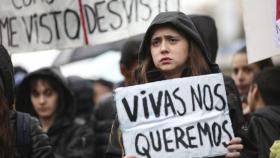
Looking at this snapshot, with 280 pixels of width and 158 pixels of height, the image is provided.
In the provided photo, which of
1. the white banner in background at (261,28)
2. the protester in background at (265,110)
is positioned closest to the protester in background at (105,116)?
the protester in background at (265,110)

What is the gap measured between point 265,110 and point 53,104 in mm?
2052

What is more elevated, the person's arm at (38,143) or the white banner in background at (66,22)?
the white banner in background at (66,22)

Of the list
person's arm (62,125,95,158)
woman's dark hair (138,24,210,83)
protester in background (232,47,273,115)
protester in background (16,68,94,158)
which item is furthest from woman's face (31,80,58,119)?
woman's dark hair (138,24,210,83)

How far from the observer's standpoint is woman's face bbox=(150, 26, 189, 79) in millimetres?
5246

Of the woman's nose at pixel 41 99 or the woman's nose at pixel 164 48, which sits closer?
the woman's nose at pixel 164 48

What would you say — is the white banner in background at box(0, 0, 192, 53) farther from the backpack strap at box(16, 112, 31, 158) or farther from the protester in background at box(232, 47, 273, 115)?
the backpack strap at box(16, 112, 31, 158)

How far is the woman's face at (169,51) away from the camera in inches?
207

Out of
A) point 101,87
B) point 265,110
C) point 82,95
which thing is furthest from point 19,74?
point 265,110

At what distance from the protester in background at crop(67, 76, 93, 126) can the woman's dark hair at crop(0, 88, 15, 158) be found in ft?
14.1

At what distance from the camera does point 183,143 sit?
5055 mm

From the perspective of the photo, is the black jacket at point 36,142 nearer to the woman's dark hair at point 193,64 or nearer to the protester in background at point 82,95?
the woman's dark hair at point 193,64

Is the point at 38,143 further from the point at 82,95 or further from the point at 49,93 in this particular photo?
the point at 82,95

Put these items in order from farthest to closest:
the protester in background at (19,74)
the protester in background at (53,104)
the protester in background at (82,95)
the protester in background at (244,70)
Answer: the protester in background at (19,74) → the protester in background at (82,95) → the protester in background at (244,70) → the protester in background at (53,104)

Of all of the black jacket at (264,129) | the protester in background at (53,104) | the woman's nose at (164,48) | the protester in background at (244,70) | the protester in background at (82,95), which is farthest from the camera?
the protester in background at (82,95)
